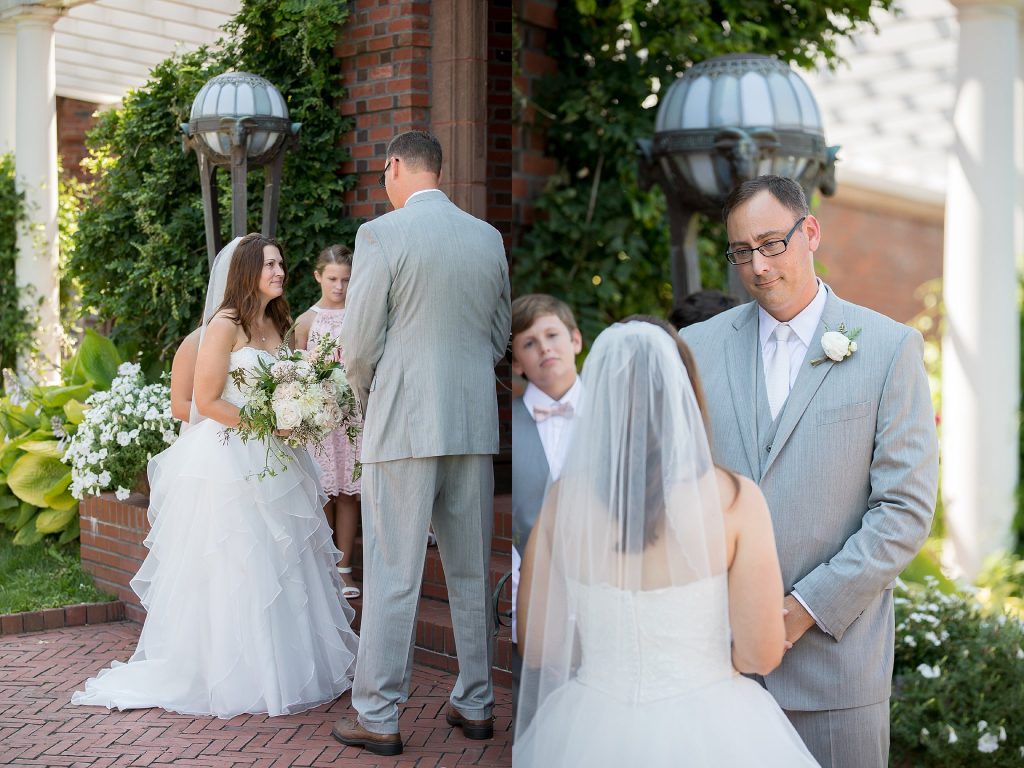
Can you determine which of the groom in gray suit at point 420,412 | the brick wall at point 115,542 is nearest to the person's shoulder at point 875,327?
the groom in gray suit at point 420,412

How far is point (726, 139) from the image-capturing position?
4301mm

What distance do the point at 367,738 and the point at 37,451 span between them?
2.55 m

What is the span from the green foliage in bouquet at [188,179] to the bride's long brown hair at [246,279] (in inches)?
7.7

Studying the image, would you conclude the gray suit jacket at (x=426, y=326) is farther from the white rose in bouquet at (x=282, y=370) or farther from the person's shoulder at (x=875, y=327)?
the person's shoulder at (x=875, y=327)

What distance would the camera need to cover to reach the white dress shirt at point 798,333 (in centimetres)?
203

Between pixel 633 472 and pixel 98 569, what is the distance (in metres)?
3.74

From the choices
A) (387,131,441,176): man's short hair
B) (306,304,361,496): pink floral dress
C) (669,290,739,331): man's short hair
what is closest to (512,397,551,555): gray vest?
(387,131,441,176): man's short hair

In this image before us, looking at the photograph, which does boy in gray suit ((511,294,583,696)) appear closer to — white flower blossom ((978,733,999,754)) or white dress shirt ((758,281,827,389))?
white dress shirt ((758,281,827,389))

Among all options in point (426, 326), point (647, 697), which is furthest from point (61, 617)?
point (647, 697)

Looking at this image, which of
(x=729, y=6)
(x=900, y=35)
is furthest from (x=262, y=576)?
(x=900, y=35)

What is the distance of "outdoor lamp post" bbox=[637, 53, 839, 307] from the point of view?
14.0 feet

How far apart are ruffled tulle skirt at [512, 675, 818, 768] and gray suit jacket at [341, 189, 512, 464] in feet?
3.67

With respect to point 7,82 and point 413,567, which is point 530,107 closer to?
point 7,82

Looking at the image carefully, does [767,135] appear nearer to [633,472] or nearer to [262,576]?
[262,576]
